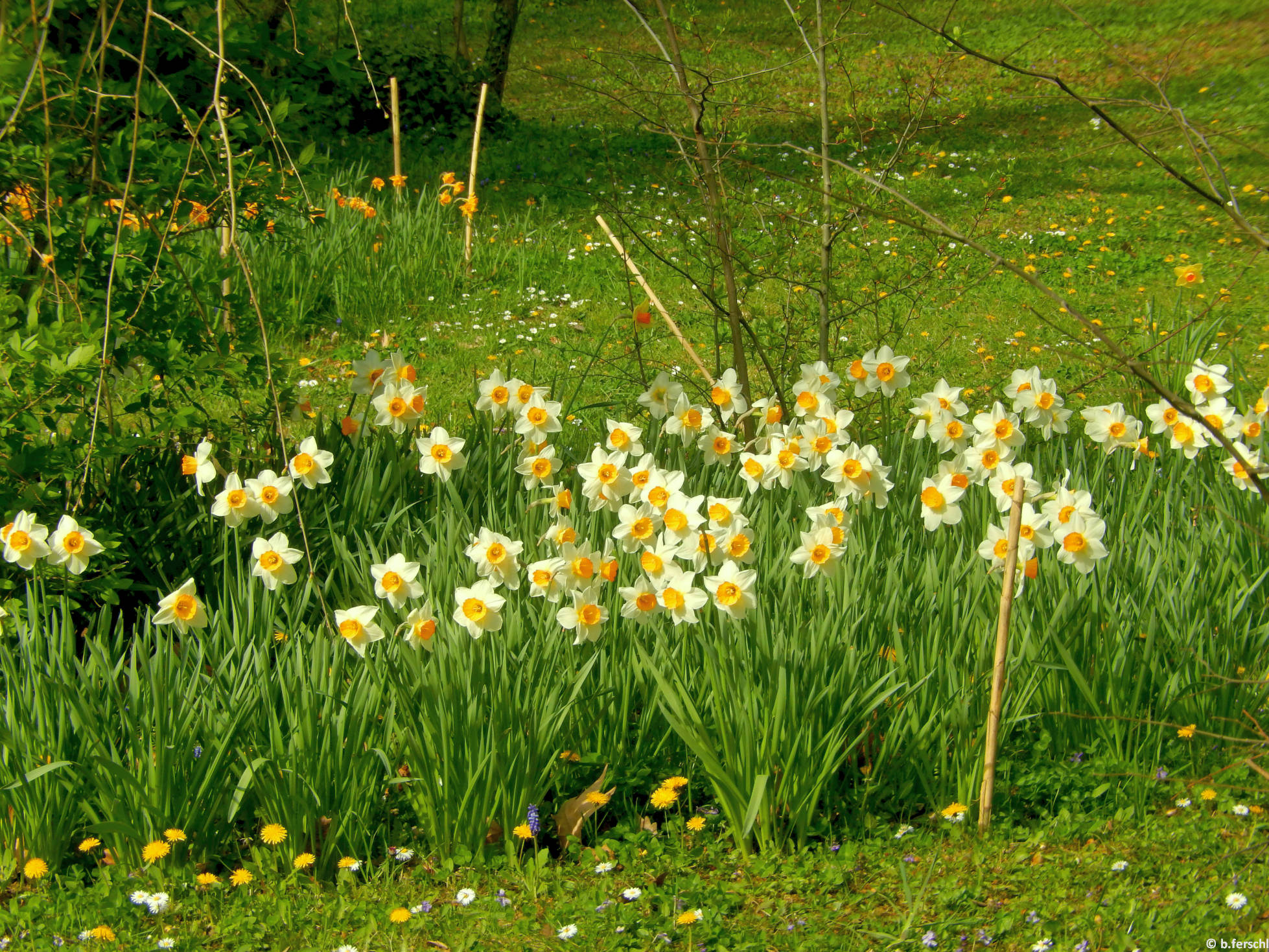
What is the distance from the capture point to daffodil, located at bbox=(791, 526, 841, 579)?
248cm

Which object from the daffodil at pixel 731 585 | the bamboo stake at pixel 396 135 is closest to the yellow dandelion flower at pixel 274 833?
the daffodil at pixel 731 585

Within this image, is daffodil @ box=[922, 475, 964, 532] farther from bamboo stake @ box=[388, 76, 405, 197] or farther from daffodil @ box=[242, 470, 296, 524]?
bamboo stake @ box=[388, 76, 405, 197]

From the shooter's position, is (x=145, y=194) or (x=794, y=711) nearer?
(x=794, y=711)

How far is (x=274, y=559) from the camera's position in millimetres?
2502

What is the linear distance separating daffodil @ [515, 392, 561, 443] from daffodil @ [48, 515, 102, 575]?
3.71 feet

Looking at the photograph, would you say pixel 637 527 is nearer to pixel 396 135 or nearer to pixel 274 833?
pixel 274 833

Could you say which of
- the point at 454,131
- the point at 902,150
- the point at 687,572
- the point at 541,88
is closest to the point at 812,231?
the point at 902,150

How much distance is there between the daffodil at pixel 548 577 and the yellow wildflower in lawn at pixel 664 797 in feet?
1.62

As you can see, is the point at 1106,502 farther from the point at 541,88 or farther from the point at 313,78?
the point at 541,88

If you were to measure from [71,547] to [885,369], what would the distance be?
7.77ft

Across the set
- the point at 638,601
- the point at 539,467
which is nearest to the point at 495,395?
the point at 539,467

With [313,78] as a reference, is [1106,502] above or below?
below

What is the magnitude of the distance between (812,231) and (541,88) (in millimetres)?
10690

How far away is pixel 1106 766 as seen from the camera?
2.44 m
